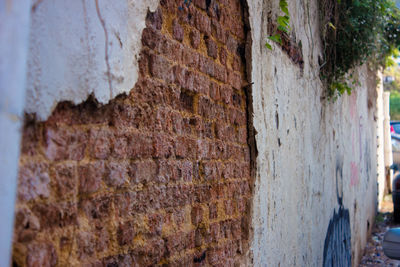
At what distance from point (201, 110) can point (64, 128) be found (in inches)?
30.8

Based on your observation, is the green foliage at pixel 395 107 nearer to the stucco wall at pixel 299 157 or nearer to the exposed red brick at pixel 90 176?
the stucco wall at pixel 299 157

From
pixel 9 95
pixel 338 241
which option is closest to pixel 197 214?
pixel 9 95

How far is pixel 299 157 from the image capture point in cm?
323

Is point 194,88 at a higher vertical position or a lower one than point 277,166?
higher

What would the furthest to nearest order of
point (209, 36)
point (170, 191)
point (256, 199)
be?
point (256, 199) → point (209, 36) → point (170, 191)

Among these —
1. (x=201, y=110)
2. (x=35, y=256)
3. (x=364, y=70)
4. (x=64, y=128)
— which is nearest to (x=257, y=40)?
(x=201, y=110)

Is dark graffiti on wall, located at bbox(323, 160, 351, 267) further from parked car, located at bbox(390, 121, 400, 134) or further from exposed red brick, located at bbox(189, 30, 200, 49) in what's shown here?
parked car, located at bbox(390, 121, 400, 134)

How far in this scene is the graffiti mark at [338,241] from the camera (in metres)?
4.18

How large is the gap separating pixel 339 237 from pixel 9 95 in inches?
180

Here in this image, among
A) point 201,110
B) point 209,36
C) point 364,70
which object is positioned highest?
point 364,70

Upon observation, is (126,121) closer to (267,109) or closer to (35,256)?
(35,256)

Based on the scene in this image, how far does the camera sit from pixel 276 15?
107 inches

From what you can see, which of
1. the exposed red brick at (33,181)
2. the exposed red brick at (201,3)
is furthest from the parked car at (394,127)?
the exposed red brick at (33,181)

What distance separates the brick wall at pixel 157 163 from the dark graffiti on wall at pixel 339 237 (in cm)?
236
